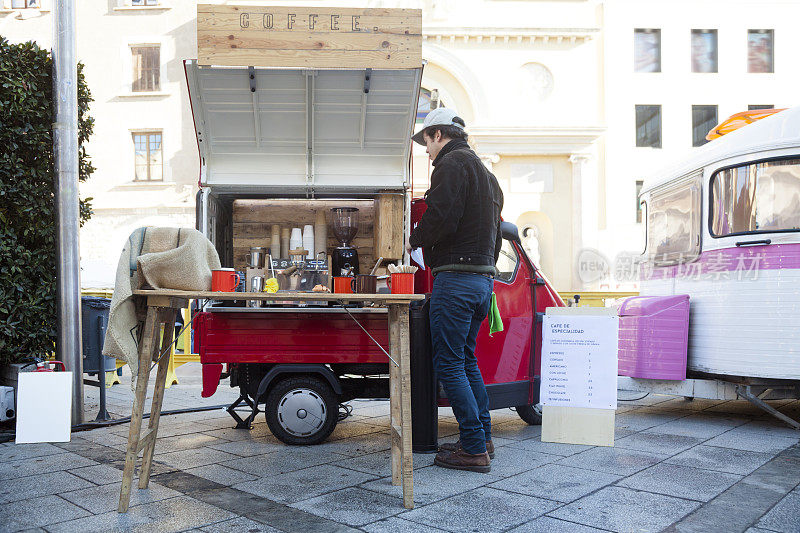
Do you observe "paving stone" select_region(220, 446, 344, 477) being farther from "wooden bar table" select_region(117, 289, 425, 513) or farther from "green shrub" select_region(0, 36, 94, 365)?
"green shrub" select_region(0, 36, 94, 365)

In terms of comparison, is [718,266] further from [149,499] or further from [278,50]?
[149,499]

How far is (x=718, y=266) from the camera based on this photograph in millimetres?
6273

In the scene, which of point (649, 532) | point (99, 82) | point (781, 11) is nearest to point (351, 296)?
point (649, 532)

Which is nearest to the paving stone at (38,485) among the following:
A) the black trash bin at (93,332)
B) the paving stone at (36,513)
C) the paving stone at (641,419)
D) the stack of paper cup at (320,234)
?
the paving stone at (36,513)

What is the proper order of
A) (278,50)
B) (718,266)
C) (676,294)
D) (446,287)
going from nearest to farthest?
(446,287), (278,50), (718,266), (676,294)

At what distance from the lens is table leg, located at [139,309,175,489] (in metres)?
4.03

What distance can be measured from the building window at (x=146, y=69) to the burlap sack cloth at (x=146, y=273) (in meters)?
21.0

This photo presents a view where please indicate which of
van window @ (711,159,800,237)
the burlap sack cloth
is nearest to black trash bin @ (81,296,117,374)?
the burlap sack cloth

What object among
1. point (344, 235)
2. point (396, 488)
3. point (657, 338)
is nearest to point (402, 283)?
point (396, 488)

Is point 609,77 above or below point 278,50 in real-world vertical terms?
above

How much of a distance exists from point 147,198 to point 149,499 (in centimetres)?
2012

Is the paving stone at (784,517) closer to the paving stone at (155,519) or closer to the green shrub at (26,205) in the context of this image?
the paving stone at (155,519)

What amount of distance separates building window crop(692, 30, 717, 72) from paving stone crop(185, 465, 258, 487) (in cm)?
2349

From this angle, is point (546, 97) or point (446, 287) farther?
point (546, 97)
